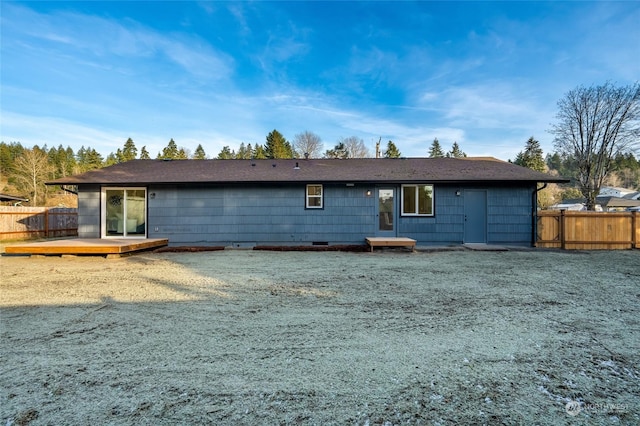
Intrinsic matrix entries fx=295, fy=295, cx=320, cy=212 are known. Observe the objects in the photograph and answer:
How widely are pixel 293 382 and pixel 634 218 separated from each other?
1364 centimetres

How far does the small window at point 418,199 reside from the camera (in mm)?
10656

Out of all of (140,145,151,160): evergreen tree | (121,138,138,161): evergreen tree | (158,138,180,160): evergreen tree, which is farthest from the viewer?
(140,145,151,160): evergreen tree

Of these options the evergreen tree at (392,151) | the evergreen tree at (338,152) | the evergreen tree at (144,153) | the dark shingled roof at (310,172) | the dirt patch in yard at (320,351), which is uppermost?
the evergreen tree at (144,153)

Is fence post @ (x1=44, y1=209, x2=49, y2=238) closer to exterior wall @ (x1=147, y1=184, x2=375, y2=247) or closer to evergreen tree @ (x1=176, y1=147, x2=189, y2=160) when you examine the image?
exterior wall @ (x1=147, y1=184, x2=375, y2=247)

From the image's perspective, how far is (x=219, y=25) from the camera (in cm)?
1201

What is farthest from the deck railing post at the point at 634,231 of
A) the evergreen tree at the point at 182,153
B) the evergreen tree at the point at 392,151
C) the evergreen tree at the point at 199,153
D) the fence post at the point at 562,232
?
the evergreen tree at the point at 199,153

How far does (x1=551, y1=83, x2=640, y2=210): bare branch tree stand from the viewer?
17.3m

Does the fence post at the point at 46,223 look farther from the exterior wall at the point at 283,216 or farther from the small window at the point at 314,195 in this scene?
the small window at the point at 314,195

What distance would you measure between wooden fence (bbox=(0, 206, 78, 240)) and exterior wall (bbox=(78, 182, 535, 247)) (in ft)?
18.6

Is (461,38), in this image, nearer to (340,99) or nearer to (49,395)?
(340,99)

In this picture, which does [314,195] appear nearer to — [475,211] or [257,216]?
[257,216]

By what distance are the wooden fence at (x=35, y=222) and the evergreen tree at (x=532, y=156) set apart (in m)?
38.5

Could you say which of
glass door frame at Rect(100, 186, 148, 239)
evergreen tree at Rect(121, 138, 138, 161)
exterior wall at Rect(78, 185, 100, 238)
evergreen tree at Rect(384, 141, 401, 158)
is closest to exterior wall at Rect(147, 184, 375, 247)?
glass door frame at Rect(100, 186, 148, 239)

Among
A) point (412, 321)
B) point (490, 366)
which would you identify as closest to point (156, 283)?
point (412, 321)
